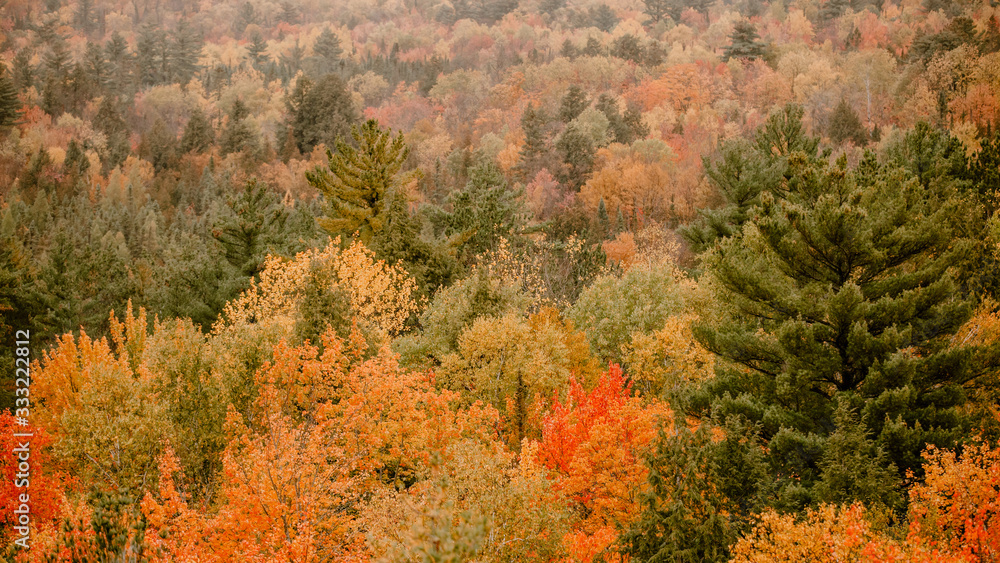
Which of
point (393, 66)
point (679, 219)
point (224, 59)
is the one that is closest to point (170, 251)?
point (679, 219)

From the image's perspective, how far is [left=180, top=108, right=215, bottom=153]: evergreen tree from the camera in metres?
111

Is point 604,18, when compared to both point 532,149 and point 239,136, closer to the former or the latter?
point 239,136

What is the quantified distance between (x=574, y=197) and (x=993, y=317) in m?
50.8

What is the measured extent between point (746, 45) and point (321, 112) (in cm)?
6100

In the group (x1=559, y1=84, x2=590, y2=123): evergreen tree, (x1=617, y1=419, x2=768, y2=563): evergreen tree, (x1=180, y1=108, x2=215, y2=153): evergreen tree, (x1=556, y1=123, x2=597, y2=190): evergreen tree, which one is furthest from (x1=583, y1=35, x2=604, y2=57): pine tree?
(x1=617, y1=419, x2=768, y2=563): evergreen tree

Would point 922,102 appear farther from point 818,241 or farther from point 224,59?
point 224,59

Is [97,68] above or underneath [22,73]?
above

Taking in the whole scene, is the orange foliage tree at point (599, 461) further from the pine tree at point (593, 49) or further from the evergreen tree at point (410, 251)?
the pine tree at point (593, 49)

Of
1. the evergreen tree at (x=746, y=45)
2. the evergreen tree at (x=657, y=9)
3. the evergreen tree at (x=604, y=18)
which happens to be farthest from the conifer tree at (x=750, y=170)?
the evergreen tree at (x=604, y=18)

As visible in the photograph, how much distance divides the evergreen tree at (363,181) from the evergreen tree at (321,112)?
2157 inches

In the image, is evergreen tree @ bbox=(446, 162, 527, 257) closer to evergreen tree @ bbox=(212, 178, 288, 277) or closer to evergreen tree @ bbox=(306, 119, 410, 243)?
evergreen tree @ bbox=(306, 119, 410, 243)

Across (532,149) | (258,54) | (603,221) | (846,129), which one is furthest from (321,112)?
(258,54)

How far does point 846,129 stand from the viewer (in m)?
70.2

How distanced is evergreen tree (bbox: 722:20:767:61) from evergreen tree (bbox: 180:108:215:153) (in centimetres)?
7834
